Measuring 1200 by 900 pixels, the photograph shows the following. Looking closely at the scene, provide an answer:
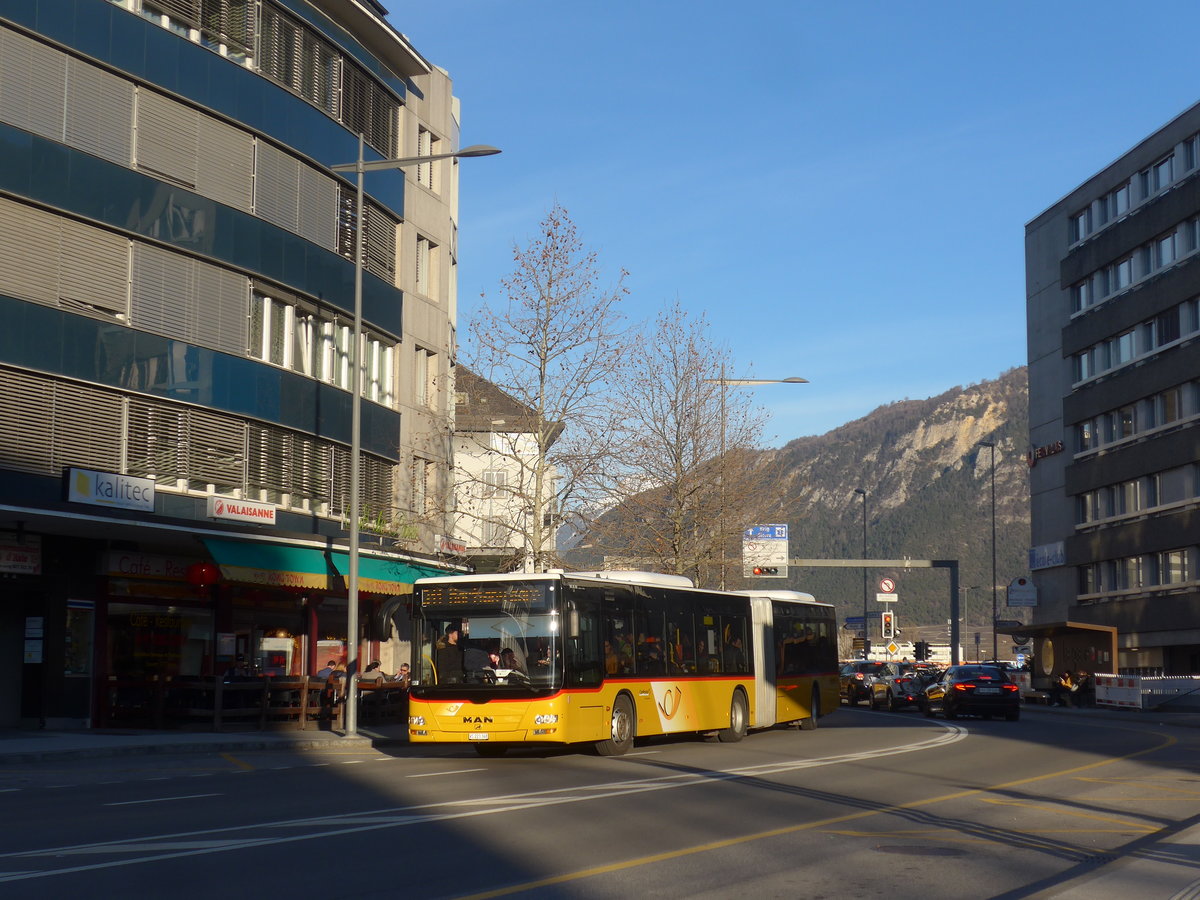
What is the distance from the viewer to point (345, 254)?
3616 cm

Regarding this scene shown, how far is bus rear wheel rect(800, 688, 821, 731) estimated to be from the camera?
33.0m

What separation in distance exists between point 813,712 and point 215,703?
13.4 metres

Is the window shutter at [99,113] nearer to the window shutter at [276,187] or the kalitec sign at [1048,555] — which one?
the window shutter at [276,187]

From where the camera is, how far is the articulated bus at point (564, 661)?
73.4ft

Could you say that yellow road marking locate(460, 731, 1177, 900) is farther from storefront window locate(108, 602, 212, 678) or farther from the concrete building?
the concrete building

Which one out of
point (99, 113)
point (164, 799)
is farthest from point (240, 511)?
point (164, 799)

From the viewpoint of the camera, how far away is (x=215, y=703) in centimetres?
2841

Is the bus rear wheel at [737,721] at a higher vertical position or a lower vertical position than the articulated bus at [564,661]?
lower

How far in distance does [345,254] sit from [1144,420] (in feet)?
120

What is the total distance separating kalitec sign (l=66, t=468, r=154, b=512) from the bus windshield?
739 cm

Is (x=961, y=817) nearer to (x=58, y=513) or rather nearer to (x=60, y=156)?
(x=58, y=513)

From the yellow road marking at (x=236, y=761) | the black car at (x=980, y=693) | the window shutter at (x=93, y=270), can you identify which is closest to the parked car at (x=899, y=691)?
the black car at (x=980, y=693)

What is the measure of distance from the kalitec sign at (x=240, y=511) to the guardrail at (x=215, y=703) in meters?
3.33

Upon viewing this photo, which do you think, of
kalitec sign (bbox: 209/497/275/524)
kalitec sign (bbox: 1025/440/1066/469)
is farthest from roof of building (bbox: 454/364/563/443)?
kalitec sign (bbox: 1025/440/1066/469)
